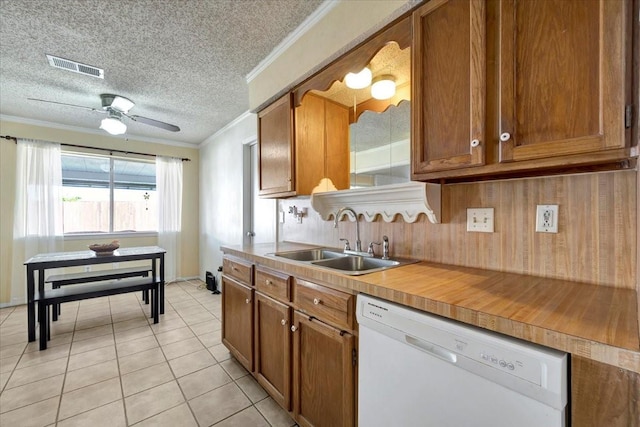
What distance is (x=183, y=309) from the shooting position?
352cm

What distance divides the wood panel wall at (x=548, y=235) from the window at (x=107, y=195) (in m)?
4.65

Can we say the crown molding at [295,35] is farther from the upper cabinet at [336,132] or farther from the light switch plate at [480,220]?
the light switch plate at [480,220]

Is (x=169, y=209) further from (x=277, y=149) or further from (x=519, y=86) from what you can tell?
(x=519, y=86)

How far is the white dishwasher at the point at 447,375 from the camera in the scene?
0.68 m

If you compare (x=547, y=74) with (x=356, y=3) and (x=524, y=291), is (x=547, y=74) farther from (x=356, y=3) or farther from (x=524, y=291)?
(x=356, y=3)

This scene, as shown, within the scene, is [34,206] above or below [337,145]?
below

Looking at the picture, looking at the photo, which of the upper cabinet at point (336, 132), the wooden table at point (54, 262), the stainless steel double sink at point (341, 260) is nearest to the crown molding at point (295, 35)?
the upper cabinet at point (336, 132)

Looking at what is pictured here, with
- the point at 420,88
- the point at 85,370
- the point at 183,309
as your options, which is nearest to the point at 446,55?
the point at 420,88

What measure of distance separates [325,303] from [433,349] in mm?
560

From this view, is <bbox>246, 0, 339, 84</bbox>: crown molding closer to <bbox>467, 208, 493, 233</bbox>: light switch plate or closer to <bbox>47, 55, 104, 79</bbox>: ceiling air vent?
<bbox>47, 55, 104, 79</bbox>: ceiling air vent

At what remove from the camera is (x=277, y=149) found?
7.37ft

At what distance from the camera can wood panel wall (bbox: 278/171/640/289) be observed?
3.31ft

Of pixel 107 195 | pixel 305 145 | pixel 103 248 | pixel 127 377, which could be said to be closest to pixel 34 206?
pixel 107 195

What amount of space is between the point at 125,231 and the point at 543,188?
529 centimetres
